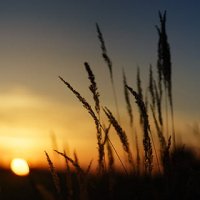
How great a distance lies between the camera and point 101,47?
3.76 meters

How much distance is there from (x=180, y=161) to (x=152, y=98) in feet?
3.52

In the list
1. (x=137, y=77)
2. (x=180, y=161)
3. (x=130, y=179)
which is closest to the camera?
(x=180, y=161)

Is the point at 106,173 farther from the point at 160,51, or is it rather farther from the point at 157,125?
the point at 160,51

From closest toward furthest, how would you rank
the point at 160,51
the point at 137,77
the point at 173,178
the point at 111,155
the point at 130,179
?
the point at 173,178 → the point at 130,179 → the point at 111,155 → the point at 160,51 → the point at 137,77

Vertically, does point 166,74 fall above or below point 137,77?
below

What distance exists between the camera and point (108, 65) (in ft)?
12.2

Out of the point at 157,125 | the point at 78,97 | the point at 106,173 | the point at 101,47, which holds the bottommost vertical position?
the point at 106,173

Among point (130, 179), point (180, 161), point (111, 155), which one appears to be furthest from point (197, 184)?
point (111, 155)

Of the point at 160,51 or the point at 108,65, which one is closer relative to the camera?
the point at 160,51

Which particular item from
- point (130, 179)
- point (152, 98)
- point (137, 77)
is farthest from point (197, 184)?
point (137, 77)

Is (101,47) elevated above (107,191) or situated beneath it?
elevated above

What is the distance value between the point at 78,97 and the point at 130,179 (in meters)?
0.81

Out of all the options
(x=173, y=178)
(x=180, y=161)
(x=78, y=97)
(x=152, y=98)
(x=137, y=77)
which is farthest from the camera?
(x=137, y=77)

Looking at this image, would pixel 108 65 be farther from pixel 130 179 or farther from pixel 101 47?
pixel 130 179
